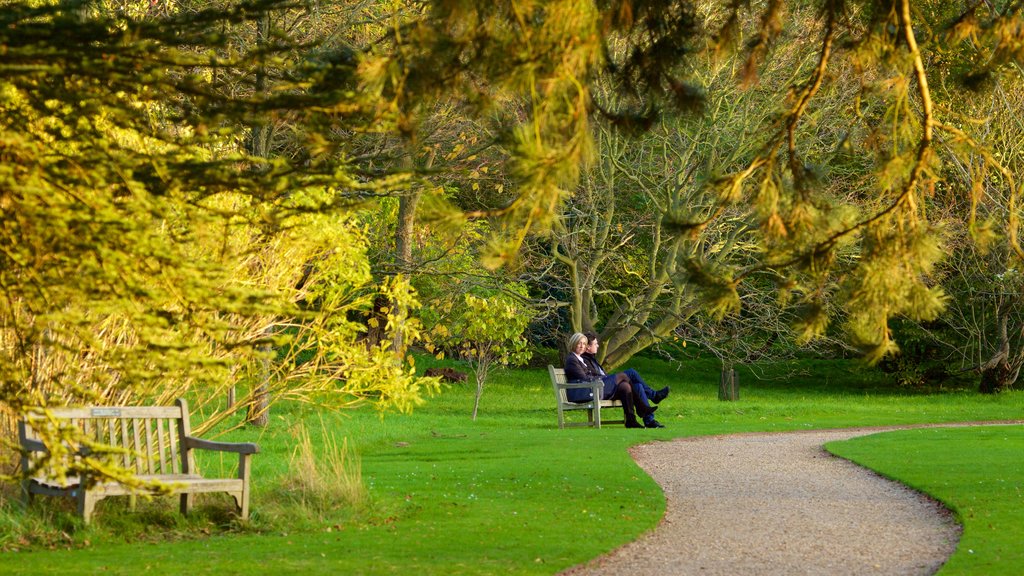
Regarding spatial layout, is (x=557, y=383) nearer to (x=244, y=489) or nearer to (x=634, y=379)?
(x=634, y=379)

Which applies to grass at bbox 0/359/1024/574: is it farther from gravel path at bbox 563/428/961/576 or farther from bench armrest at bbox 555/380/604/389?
bench armrest at bbox 555/380/604/389

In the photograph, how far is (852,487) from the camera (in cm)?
1154

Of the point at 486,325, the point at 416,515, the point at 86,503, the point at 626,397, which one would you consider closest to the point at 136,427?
the point at 86,503

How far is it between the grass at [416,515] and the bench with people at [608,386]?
1.84ft

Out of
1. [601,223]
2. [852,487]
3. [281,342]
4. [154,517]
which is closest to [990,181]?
[601,223]

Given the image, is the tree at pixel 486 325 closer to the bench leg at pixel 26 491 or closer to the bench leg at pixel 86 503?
the bench leg at pixel 26 491

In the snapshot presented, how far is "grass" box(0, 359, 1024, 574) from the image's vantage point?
7344mm

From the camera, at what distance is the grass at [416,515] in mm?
7344

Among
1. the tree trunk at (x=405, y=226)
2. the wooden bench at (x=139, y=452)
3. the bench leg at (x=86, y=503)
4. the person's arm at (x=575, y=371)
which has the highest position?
the tree trunk at (x=405, y=226)

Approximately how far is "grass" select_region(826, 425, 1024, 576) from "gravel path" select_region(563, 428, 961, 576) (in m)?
0.18

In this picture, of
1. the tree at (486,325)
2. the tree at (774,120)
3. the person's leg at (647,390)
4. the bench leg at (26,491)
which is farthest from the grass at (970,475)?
the tree at (486,325)

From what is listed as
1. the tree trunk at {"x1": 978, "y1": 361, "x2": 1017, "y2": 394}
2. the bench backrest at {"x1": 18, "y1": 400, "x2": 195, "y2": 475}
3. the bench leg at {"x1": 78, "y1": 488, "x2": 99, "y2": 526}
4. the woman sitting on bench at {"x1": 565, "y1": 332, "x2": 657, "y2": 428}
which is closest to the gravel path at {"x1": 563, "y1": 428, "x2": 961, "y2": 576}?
the bench leg at {"x1": 78, "y1": 488, "x2": 99, "y2": 526}

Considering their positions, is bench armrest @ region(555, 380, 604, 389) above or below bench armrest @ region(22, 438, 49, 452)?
above

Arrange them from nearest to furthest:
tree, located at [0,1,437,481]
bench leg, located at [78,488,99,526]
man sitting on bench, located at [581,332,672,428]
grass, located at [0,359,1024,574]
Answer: tree, located at [0,1,437,481] → grass, located at [0,359,1024,574] → bench leg, located at [78,488,99,526] → man sitting on bench, located at [581,332,672,428]
